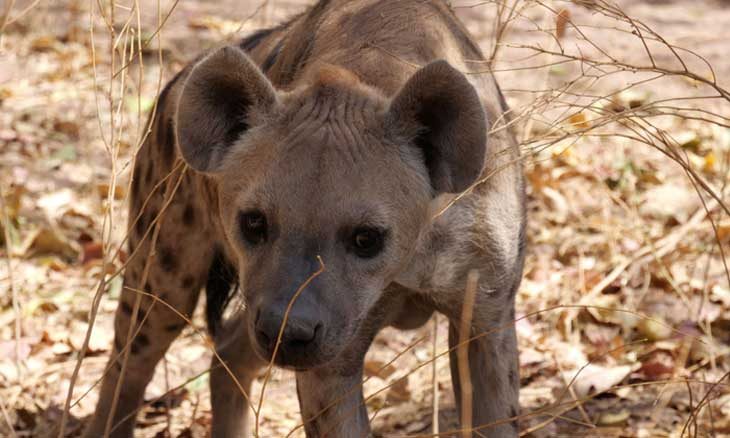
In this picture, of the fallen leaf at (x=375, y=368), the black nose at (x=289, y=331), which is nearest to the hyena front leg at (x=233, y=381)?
the fallen leaf at (x=375, y=368)

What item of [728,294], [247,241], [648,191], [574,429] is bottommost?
[574,429]

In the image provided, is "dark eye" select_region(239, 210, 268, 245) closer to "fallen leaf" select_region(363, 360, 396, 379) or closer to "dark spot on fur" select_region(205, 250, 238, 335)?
"dark spot on fur" select_region(205, 250, 238, 335)

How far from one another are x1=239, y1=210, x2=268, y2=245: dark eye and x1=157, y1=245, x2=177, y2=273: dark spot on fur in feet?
3.31

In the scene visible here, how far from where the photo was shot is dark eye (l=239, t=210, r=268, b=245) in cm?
270

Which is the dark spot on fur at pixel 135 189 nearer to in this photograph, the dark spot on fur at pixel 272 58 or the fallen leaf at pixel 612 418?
the dark spot on fur at pixel 272 58

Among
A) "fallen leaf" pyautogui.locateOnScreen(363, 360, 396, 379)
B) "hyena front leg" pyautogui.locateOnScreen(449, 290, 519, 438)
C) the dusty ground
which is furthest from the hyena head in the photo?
"fallen leaf" pyautogui.locateOnScreen(363, 360, 396, 379)

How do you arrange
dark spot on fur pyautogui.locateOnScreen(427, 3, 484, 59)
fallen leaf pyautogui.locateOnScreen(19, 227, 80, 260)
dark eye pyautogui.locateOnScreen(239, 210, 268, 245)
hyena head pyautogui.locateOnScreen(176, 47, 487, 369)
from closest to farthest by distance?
hyena head pyautogui.locateOnScreen(176, 47, 487, 369)
dark eye pyautogui.locateOnScreen(239, 210, 268, 245)
dark spot on fur pyautogui.locateOnScreen(427, 3, 484, 59)
fallen leaf pyautogui.locateOnScreen(19, 227, 80, 260)

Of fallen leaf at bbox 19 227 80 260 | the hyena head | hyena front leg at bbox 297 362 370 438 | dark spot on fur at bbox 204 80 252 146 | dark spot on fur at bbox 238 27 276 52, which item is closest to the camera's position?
the hyena head

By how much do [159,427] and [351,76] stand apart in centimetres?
193

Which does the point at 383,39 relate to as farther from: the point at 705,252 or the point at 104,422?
the point at 705,252

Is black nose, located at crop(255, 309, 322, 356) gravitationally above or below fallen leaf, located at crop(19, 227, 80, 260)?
below

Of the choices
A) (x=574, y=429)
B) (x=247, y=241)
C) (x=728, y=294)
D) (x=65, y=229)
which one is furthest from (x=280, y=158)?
(x=65, y=229)

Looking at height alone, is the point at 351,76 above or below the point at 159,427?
above

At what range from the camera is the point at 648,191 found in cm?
565
